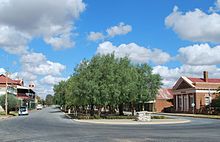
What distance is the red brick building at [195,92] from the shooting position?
77.2m

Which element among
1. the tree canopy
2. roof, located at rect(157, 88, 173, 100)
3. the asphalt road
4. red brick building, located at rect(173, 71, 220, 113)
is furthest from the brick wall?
the asphalt road

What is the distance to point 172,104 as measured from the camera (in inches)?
3844

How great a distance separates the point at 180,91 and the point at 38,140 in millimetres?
67785

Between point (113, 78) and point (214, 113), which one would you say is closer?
point (113, 78)

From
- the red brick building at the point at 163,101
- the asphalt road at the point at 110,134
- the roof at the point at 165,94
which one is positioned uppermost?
the roof at the point at 165,94

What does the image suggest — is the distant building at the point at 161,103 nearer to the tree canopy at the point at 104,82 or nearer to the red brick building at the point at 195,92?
the red brick building at the point at 195,92

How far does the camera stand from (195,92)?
77.8 m

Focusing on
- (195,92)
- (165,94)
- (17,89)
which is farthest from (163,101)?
(17,89)

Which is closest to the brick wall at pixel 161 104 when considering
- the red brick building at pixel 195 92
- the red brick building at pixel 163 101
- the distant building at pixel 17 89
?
the red brick building at pixel 163 101

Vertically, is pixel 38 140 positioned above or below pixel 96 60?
below

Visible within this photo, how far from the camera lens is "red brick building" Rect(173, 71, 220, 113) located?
7719 centimetres

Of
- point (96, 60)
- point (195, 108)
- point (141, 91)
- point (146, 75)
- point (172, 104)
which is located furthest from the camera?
point (172, 104)

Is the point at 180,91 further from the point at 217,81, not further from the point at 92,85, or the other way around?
the point at 92,85

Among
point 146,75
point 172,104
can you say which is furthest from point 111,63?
point 172,104
